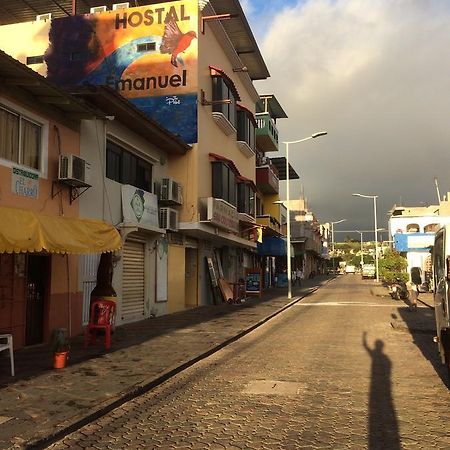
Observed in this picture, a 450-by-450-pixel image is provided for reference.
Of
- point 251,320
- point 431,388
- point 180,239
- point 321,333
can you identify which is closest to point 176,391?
point 431,388

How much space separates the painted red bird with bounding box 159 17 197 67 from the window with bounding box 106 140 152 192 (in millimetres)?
4918

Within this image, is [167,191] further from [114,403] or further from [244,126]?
[114,403]

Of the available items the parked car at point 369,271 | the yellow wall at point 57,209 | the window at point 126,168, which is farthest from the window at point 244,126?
the parked car at point 369,271

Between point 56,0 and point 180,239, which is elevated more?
point 56,0

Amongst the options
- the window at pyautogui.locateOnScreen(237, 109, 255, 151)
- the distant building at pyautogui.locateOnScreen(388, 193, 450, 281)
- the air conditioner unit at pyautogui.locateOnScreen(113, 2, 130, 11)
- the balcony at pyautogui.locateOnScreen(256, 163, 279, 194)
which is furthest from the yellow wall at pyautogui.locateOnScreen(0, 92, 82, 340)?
the distant building at pyautogui.locateOnScreen(388, 193, 450, 281)

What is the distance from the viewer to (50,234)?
9.04m

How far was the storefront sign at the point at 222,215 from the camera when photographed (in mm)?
20812

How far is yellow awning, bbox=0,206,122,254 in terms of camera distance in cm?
811

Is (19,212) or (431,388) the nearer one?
(431,388)

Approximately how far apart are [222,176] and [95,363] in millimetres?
14550

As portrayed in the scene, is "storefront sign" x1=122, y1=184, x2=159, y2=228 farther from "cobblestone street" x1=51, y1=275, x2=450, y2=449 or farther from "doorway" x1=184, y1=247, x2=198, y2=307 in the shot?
"cobblestone street" x1=51, y1=275, x2=450, y2=449

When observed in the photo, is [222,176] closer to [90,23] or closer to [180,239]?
[180,239]

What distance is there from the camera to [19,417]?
597cm

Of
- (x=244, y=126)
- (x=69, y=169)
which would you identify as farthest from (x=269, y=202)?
(x=69, y=169)
